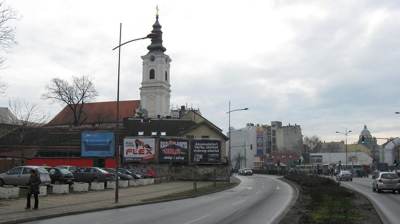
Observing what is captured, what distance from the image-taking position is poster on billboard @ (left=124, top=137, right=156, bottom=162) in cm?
7125

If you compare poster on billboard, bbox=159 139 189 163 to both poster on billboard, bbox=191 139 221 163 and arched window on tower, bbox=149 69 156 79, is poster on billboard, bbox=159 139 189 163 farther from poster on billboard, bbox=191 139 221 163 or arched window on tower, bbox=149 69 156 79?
arched window on tower, bbox=149 69 156 79

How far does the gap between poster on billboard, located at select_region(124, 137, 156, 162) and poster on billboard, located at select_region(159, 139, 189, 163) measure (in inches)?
45.4

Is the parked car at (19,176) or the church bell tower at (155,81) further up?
the church bell tower at (155,81)

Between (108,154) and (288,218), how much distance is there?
55.9 meters

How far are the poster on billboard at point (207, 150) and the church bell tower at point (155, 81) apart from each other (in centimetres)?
4949

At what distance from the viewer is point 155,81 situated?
125 metres

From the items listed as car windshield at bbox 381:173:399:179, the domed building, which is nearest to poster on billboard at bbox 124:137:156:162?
the domed building

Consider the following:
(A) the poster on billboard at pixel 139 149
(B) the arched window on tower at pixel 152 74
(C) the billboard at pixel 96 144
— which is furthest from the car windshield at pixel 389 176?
(B) the arched window on tower at pixel 152 74

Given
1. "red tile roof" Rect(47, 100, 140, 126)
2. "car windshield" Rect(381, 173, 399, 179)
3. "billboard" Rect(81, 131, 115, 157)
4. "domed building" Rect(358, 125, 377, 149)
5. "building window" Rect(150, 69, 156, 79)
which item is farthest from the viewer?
"red tile roof" Rect(47, 100, 140, 126)

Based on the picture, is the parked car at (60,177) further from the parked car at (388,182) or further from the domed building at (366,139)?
the domed building at (366,139)

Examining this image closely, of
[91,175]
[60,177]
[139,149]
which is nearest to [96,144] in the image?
[139,149]

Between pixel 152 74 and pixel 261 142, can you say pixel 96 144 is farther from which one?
pixel 261 142

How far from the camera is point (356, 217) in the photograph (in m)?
18.5

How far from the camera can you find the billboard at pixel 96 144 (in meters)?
72.9
